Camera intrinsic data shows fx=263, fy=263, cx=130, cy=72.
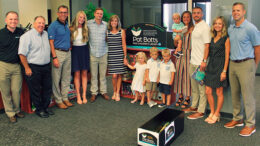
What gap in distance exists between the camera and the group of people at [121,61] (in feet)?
11.1

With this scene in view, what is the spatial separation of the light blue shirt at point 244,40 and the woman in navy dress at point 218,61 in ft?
0.48

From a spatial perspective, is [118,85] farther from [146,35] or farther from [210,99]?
[210,99]

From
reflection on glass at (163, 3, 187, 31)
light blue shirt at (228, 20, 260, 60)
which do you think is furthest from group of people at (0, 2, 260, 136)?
reflection on glass at (163, 3, 187, 31)

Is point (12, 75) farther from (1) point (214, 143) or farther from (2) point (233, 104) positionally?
(2) point (233, 104)

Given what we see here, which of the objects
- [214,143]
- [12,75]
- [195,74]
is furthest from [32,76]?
[214,143]

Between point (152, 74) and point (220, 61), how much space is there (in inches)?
52.4

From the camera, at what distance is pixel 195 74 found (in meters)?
3.94

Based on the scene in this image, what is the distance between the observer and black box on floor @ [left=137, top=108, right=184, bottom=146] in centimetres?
297

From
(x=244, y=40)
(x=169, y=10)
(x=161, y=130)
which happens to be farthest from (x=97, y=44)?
(x=169, y=10)

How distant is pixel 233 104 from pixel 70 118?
8.00 feet

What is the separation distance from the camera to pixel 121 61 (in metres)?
4.91

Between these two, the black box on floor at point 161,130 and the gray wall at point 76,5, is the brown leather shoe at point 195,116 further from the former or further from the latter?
the gray wall at point 76,5

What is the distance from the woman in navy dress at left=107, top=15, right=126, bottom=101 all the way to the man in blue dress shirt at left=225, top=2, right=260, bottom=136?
1.98m

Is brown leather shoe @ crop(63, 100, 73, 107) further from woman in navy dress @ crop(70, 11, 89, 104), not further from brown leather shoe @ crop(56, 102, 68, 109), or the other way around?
woman in navy dress @ crop(70, 11, 89, 104)
